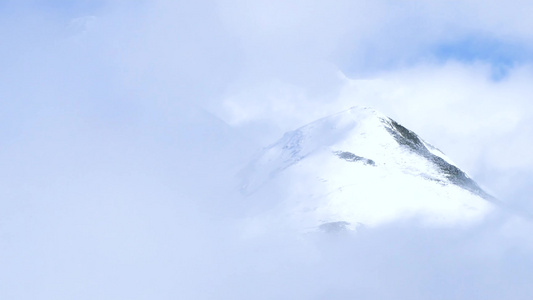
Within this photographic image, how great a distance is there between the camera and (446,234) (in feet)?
647

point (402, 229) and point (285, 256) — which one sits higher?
point (402, 229)

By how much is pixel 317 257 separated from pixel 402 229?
102 feet

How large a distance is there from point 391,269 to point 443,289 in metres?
14.7

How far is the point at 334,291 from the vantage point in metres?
172

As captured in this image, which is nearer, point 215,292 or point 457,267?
point 215,292

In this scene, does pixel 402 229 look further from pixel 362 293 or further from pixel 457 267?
pixel 362 293

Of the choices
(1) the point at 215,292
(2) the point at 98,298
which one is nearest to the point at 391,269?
(1) the point at 215,292

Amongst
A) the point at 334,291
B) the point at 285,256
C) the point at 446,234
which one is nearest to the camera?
the point at 334,291

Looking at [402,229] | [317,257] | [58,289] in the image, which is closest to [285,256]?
[317,257]

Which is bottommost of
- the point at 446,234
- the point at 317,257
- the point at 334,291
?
the point at 334,291

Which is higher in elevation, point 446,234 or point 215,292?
point 446,234

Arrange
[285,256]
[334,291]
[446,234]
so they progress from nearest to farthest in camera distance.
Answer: [334,291], [285,256], [446,234]

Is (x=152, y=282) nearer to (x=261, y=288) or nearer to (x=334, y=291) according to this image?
(x=261, y=288)

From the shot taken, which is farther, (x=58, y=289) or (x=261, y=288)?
(x=58, y=289)
